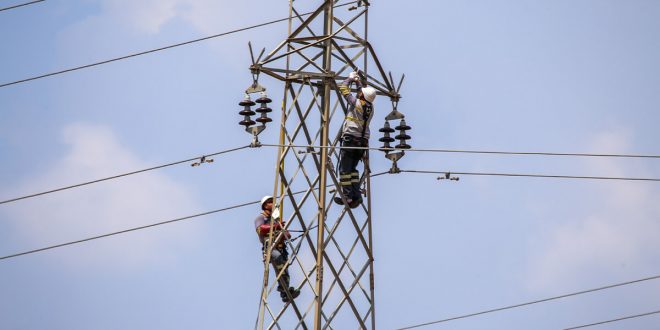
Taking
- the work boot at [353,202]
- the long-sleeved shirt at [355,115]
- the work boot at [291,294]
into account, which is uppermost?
the long-sleeved shirt at [355,115]

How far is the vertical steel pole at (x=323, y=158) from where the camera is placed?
25812 mm

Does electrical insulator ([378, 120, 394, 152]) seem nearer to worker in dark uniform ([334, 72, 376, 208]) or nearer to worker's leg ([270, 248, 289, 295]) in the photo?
worker in dark uniform ([334, 72, 376, 208])

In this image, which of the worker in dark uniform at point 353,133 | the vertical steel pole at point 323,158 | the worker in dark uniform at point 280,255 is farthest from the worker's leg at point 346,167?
the worker in dark uniform at point 280,255

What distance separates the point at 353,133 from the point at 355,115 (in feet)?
0.99

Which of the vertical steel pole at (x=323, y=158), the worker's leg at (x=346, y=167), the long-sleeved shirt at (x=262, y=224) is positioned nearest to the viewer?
the vertical steel pole at (x=323, y=158)

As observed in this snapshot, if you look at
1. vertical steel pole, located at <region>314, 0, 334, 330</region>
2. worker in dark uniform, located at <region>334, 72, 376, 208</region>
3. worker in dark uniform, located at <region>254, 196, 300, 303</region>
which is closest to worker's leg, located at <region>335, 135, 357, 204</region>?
worker in dark uniform, located at <region>334, 72, 376, 208</region>

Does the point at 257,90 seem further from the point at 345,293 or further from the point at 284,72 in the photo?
the point at 345,293

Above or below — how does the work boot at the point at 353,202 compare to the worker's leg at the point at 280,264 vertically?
above

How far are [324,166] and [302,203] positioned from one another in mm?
727

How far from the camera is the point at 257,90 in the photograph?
27.1 meters

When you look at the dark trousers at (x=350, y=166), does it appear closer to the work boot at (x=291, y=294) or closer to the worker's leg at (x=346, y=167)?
the worker's leg at (x=346, y=167)

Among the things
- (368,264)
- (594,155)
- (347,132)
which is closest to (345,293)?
(368,264)

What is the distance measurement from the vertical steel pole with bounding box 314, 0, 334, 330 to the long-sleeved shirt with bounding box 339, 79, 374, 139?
44 centimetres

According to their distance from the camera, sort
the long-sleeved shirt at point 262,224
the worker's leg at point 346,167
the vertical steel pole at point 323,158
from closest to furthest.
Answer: the vertical steel pole at point 323,158
the worker's leg at point 346,167
the long-sleeved shirt at point 262,224
